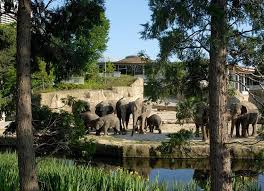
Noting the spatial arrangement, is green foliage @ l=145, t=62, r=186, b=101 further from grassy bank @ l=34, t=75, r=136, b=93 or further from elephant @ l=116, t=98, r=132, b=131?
grassy bank @ l=34, t=75, r=136, b=93

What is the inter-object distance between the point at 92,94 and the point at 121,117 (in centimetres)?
1122

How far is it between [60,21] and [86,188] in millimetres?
2484

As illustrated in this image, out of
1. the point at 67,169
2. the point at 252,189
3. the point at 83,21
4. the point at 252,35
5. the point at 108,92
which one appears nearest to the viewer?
the point at 252,35

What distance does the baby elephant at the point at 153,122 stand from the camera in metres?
23.4

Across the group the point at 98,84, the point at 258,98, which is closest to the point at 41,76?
the point at 258,98

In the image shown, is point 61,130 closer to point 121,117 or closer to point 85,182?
point 85,182

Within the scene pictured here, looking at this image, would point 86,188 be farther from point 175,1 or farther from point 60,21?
point 175,1

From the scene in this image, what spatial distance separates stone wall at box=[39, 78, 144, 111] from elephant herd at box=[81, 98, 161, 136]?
221 cm

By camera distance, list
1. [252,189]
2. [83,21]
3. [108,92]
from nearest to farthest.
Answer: [83,21], [252,189], [108,92]

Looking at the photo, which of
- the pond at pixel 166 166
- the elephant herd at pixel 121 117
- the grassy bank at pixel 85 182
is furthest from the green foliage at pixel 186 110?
the elephant herd at pixel 121 117

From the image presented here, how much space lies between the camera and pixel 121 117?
24859mm

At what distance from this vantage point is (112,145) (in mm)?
18422

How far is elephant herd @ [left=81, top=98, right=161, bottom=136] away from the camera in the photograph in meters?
22.0

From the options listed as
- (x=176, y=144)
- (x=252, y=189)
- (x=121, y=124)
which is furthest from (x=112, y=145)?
(x=176, y=144)
